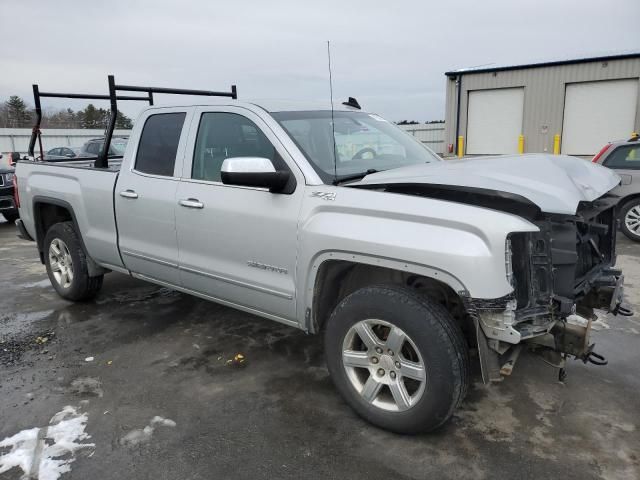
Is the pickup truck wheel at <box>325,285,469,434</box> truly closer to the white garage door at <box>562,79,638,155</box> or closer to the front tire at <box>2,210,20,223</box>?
the front tire at <box>2,210,20,223</box>

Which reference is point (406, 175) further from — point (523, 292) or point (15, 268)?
point (15, 268)

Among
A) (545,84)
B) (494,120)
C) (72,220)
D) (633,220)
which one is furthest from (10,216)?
(545,84)

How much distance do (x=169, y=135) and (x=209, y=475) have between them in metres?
2.62

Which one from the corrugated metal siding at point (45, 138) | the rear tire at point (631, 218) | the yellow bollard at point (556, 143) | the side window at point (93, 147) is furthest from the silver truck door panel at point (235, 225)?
the corrugated metal siding at point (45, 138)

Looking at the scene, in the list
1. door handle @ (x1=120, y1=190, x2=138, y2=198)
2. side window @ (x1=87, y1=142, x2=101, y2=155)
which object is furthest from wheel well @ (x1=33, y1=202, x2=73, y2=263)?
side window @ (x1=87, y1=142, x2=101, y2=155)

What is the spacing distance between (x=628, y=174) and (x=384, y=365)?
705cm

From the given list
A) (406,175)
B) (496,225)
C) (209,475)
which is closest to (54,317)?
(209,475)

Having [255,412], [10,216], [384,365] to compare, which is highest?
[384,365]

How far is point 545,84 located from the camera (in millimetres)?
20250

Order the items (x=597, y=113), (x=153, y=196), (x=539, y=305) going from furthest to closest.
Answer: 1. (x=597, y=113)
2. (x=153, y=196)
3. (x=539, y=305)

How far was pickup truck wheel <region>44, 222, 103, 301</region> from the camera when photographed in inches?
204

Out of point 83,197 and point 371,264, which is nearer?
point 371,264

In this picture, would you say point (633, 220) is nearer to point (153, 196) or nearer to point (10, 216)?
point (153, 196)

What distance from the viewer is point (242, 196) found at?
11.4 ft
